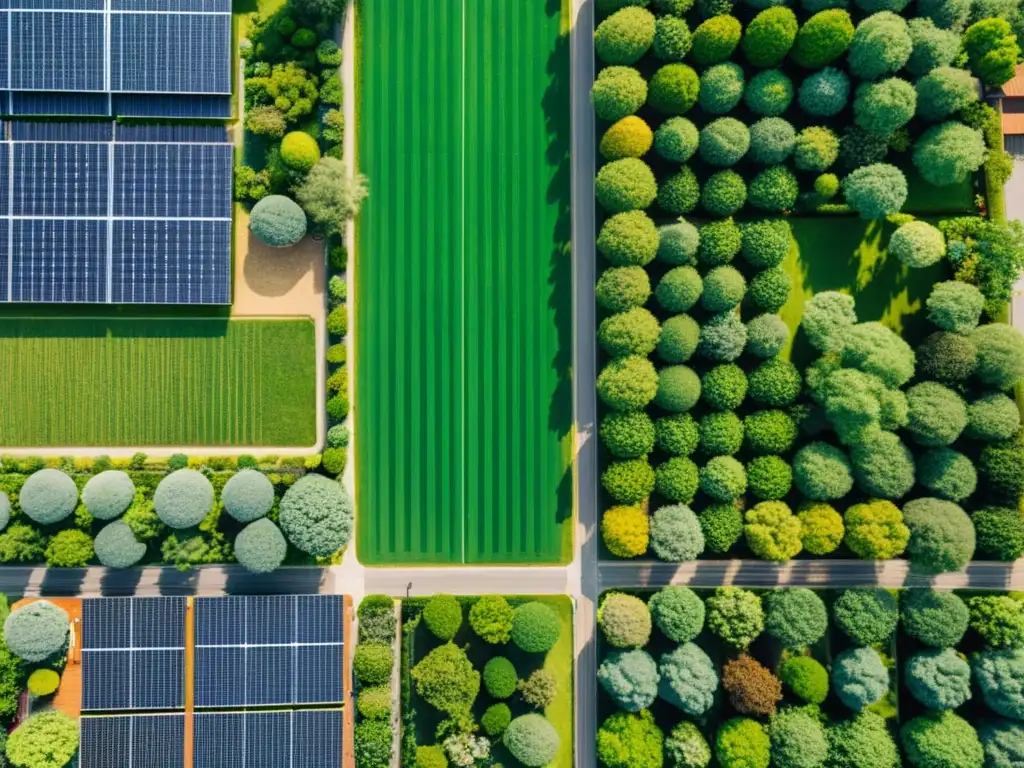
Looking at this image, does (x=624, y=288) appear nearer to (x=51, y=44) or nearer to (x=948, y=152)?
(x=948, y=152)

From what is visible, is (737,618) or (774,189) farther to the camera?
(774,189)

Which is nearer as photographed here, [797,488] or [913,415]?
[913,415]

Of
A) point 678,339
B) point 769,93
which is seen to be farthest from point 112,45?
point 769,93

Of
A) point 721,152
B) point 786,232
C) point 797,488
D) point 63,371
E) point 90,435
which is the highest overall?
point 721,152

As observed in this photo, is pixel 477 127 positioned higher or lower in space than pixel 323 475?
higher

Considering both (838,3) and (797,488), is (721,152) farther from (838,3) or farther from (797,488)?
(797,488)

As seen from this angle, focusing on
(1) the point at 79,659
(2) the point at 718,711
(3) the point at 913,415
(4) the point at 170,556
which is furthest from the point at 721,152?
(1) the point at 79,659

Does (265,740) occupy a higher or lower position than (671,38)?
lower
